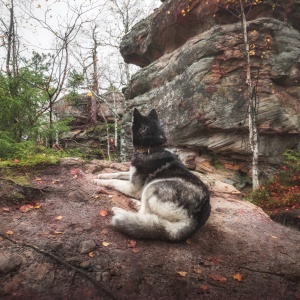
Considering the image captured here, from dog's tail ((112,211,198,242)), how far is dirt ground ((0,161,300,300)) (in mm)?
104

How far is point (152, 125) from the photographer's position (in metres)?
4.41

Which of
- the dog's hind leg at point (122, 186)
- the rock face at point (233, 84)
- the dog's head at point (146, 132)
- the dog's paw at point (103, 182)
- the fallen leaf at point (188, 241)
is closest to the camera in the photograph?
the fallen leaf at point (188, 241)

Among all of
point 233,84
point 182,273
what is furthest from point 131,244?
point 233,84

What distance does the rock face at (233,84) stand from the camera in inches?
395

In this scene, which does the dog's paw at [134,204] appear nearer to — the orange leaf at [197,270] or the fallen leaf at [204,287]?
the orange leaf at [197,270]

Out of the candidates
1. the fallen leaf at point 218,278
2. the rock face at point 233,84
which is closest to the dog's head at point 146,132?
the fallen leaf at point 218,278

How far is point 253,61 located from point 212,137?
4.11 meters

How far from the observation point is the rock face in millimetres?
10031

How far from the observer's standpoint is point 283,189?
855cm

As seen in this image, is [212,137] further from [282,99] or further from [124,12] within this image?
[124,12]

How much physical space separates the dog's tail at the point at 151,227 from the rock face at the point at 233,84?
8294mm

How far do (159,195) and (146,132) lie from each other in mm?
1609

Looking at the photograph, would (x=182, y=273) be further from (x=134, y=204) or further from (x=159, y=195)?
(x=134, y=204)

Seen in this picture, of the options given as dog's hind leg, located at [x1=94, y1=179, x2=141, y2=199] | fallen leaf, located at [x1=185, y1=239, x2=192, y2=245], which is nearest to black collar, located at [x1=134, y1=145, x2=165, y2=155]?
dog's hind leg, located at [x1=94, y1=179, x2=141, y2=199]
